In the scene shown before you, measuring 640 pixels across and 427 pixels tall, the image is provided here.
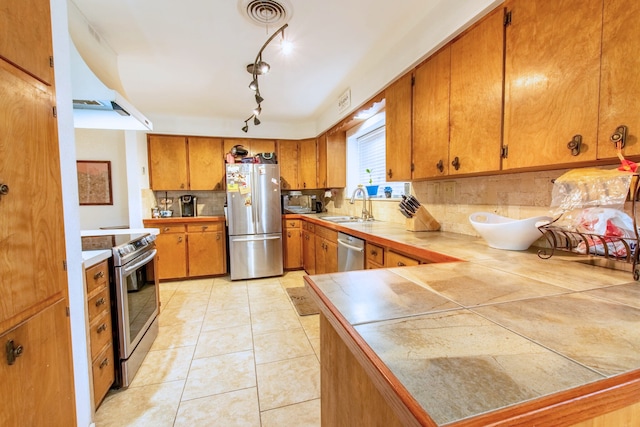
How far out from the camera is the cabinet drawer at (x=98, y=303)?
1.51 m

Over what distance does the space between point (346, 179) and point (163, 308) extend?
2941mm

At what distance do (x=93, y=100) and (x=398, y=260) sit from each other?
2193mm

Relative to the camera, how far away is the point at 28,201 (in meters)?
1.00

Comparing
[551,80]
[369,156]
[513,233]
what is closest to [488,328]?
[513,233]

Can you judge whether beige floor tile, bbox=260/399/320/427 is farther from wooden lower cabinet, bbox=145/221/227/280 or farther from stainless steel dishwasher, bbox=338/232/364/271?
wooden lower cabinet, bbox=145/221/227/280

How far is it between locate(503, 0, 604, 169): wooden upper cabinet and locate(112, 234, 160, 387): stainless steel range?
236 cm

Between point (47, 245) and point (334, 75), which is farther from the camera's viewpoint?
point (334, 75)

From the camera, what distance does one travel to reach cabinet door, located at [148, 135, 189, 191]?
407cm

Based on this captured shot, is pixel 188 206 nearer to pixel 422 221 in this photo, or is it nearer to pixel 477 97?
pixel 422 221

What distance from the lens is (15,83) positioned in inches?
37.4

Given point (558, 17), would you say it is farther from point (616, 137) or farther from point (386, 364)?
point (386, 364)

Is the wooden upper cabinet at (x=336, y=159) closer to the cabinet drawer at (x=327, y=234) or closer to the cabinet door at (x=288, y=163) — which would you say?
the cabinet door at (x=288, y=163)

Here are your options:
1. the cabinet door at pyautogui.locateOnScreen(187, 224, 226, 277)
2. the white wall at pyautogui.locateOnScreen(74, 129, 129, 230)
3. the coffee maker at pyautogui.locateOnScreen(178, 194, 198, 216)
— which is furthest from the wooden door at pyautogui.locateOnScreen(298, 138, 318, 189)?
the white wall at pyautogui.locateOnScreen(74, 129, 129, 230)

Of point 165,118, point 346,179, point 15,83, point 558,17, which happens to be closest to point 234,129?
point 165,118
